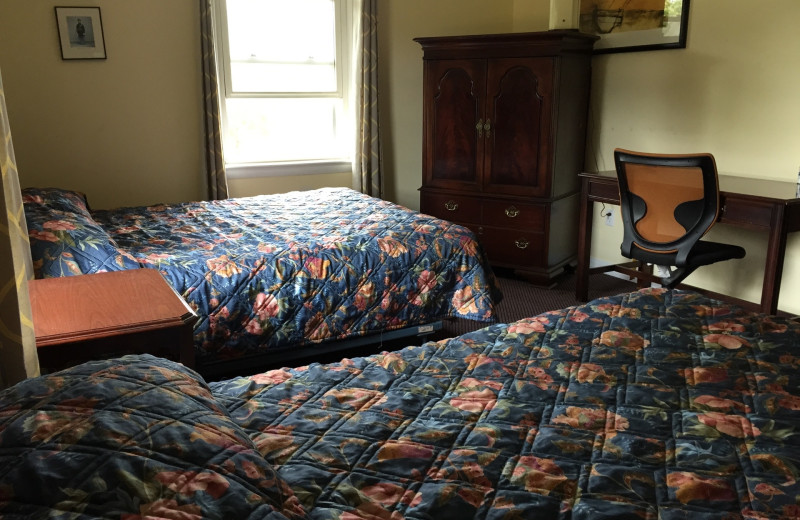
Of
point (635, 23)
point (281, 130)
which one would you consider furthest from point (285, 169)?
point (635, 23)

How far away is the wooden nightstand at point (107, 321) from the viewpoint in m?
1.56

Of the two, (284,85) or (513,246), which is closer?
(513,246)

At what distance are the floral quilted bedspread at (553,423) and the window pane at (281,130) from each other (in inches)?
129

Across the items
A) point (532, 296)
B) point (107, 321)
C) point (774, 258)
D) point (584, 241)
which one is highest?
point (107, 321)

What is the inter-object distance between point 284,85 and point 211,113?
67 centimetres

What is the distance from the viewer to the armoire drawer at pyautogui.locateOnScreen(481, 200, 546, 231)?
4.29m

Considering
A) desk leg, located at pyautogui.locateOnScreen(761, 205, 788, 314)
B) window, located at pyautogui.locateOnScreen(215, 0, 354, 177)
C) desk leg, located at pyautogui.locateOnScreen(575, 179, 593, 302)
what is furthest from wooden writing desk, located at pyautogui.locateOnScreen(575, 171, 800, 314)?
window, located at pyautogui.locateOnScreen(215, 0, 354, 177)

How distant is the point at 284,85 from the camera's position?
463 centimetres

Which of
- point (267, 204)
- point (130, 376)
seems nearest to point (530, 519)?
point (130, 376)

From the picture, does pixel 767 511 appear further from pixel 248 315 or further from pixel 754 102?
pixel 754 102

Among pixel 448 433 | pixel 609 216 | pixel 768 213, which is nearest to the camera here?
pixel 448 433

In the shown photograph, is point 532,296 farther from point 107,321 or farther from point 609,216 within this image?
point 107,321

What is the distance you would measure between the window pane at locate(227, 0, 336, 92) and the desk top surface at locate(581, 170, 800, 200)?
231 cm

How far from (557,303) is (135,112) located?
296 cm
